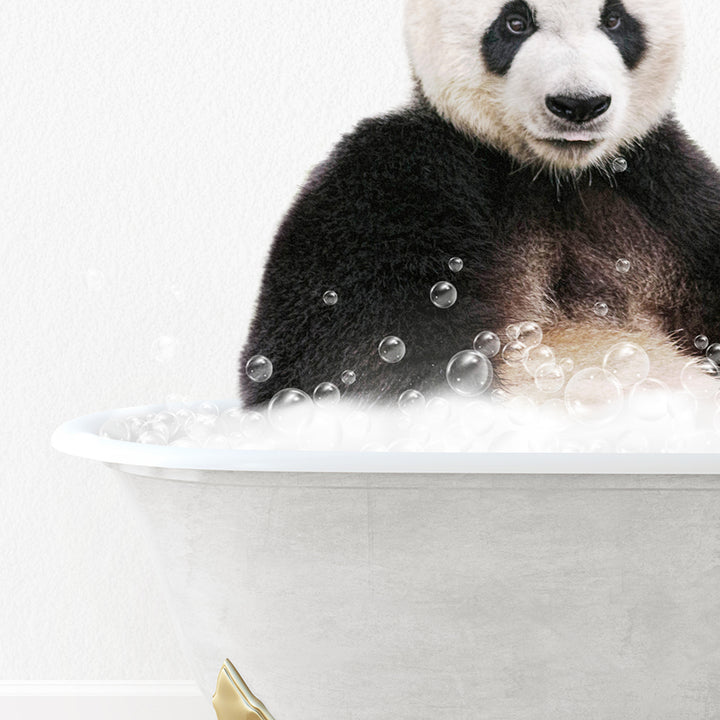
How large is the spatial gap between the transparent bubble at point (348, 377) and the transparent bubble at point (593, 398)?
0.25 meters

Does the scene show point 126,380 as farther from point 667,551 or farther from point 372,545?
point 667,551

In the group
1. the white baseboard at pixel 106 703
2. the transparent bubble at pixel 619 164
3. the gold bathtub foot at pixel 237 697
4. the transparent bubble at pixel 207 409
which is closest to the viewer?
the gold bathtub foot at pixel 237 697

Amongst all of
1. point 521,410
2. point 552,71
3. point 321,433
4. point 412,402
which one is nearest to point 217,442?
point 321,433

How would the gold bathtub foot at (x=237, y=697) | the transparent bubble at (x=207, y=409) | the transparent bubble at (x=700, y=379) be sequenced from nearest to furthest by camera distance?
the gold bathtub foot at (x=237, y=697)
the transparent bubble at (x=700, y=379)
the transparent bubble at (x=207, y=409)

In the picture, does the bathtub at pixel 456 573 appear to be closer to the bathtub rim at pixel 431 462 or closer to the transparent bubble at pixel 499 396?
the bathtub rim at pixel 431 462

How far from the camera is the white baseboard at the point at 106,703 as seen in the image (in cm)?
142

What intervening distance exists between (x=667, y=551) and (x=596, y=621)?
3.8 inches

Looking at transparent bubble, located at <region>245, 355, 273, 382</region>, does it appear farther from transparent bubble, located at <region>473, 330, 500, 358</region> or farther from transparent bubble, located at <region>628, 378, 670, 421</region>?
transparent bubble, located at <region>628, 378, 670, 421</region>

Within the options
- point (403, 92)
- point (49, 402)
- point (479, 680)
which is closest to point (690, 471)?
point (479, 680)

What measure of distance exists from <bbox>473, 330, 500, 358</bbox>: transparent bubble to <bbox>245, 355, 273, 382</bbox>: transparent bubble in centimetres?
27

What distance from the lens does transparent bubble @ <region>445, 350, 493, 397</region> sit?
3.18ft

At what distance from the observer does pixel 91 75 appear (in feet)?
4.58

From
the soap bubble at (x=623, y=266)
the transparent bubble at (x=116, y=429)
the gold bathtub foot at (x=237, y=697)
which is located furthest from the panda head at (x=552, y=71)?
the gold bathtub foot at (x=237, y=697)

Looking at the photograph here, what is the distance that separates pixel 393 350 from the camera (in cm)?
104
